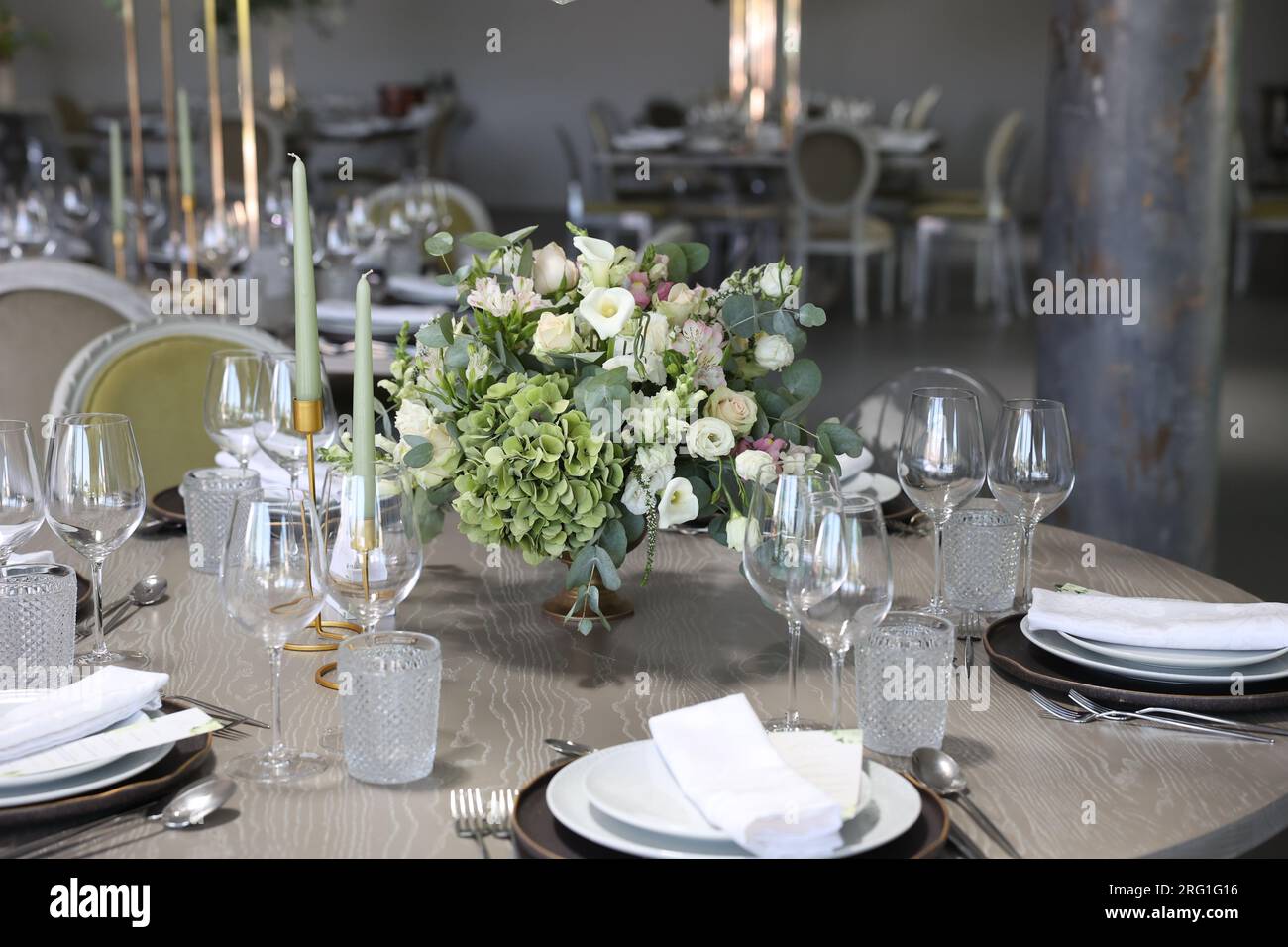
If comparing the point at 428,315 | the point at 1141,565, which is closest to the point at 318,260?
the point at 428,315

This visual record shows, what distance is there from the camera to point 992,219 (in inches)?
313

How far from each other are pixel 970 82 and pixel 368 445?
11.7m

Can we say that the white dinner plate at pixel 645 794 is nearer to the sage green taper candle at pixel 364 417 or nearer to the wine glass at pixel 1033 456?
the sage green taper candle at pixel 364 417

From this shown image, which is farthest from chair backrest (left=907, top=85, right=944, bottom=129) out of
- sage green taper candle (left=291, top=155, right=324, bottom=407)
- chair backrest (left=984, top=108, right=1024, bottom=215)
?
sage green taper candle (left=291, top=155, right=324, bottom=407)

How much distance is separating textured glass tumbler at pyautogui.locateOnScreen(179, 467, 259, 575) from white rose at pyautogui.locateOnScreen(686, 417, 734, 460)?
55 cm

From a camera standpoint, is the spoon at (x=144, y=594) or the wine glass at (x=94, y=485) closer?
the wine glass at (x=94, y=485)

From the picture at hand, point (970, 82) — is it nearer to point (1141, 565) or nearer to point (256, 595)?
point (1141, 565)

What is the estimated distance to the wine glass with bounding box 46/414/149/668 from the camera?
1.27m

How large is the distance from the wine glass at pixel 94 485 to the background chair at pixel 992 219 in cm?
712

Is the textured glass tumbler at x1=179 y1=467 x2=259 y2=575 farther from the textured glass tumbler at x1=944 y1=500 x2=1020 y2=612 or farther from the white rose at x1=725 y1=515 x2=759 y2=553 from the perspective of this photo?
the textured glass tumbler at x1=944 y1=500 x2=1020 y2=612

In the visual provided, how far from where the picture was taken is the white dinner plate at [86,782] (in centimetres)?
98

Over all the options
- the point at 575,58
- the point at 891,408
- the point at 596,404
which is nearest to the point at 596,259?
the point at 596,404

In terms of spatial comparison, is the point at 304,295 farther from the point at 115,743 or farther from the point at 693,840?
the point at 693,840

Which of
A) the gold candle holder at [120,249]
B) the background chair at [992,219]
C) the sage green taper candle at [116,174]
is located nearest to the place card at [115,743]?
the sage green taper candle at [116,174]
